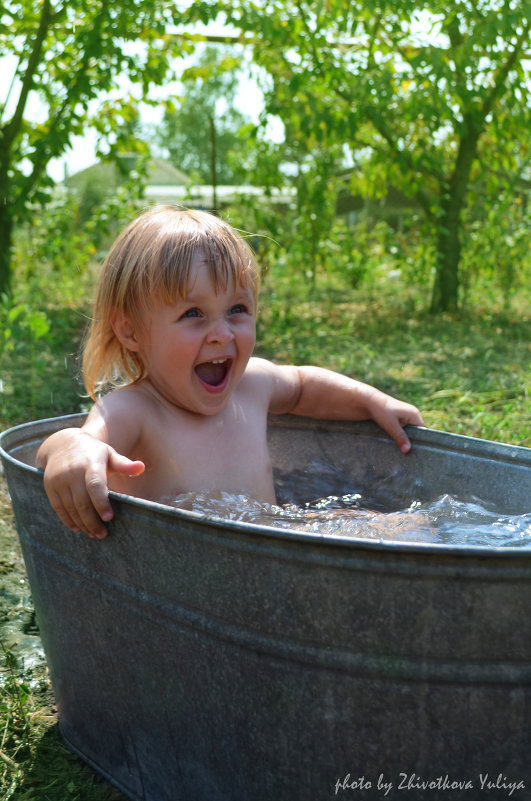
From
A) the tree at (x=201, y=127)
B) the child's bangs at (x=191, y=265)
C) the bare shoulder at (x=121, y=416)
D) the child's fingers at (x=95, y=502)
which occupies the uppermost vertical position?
the tree at (x=201, y=127)

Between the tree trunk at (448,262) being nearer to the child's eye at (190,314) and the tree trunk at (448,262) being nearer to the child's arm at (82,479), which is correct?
the child's eye at (190,314)

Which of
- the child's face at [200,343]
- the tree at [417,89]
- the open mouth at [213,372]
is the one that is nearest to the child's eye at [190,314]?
the child's face at [200,343]

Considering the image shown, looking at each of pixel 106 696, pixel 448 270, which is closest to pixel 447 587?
pixel 106 696

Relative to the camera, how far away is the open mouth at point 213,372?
1.79 meters

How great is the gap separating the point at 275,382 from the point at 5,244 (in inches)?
178

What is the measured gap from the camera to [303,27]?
18.5 feet

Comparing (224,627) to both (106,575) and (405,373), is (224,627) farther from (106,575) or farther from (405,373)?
(405,373)

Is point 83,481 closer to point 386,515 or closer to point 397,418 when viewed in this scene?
point 386,515

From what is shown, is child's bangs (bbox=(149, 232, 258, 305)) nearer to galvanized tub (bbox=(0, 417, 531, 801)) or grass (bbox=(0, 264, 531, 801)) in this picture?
galvanized tub (bbox=(0, 417, 531, 801))

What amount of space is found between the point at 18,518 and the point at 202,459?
1.33 feet

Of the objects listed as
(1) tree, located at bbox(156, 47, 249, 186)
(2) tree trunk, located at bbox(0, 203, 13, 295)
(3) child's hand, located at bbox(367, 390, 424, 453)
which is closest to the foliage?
(2) tree trunk, located at bbox(0, 203, 13, 295)

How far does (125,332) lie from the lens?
6.05ft

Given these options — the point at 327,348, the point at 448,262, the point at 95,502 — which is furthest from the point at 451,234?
the point at 95,502

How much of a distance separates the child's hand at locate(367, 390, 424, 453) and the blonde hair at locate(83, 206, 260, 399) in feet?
1.26
